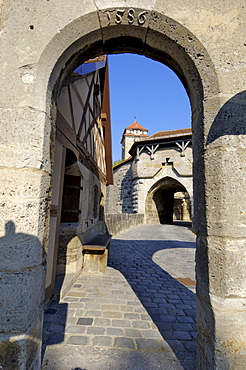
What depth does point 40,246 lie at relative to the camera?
146 centimetres

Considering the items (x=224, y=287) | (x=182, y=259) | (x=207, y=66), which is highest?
(x=207, y=66)

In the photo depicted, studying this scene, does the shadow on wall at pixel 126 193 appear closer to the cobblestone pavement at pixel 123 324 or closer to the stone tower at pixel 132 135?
the cobblestone pavement at pixel 123 324

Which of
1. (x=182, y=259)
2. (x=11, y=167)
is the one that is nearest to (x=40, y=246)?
(x=11, y=167)

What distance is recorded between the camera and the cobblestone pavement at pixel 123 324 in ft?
5.44

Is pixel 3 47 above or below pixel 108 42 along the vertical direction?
below

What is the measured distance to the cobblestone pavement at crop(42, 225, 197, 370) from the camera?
65.3 inches

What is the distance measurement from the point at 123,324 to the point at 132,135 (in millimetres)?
35696

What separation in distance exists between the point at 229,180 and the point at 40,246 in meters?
1.48

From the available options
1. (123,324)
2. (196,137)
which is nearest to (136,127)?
(196,137)

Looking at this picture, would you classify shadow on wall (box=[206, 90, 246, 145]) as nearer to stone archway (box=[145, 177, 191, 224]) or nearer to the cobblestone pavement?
the cobblestone pavement

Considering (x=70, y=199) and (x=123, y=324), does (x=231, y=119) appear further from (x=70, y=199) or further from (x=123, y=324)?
(x=70, y=199)

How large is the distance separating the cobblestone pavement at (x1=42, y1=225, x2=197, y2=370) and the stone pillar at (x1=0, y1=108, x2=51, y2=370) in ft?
1.56

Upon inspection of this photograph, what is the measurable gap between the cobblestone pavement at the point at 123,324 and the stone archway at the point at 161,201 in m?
10.5

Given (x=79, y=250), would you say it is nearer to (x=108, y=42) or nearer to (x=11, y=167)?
(x=11, y=167)
